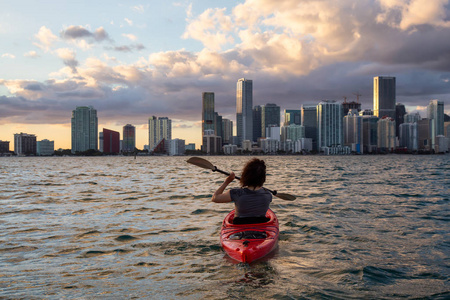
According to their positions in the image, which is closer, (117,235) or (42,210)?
(117,235)

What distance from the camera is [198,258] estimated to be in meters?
8.84

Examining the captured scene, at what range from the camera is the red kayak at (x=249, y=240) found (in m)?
7.95

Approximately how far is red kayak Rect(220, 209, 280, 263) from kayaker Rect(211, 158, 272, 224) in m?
0.22

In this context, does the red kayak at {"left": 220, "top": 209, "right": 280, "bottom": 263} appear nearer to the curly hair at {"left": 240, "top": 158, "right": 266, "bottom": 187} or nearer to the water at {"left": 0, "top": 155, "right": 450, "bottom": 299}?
the water at {"left": 0, "top": 155, "right": 450, "bottom": 299}

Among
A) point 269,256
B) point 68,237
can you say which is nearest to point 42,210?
point 68,237

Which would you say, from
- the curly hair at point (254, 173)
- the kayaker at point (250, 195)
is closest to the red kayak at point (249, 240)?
the kayaker at point (250, 195)

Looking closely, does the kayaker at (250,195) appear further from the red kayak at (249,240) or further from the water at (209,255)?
the water at (209,255)

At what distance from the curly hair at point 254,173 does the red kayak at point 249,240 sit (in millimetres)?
1120

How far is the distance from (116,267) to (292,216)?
8415 millimetres

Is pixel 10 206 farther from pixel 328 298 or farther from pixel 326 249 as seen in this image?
pixel 328 298

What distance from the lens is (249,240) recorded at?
27.6ft

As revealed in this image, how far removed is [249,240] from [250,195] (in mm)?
1065

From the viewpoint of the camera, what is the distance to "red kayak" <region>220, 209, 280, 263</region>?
7949mm

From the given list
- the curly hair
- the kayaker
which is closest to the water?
the kayaker
